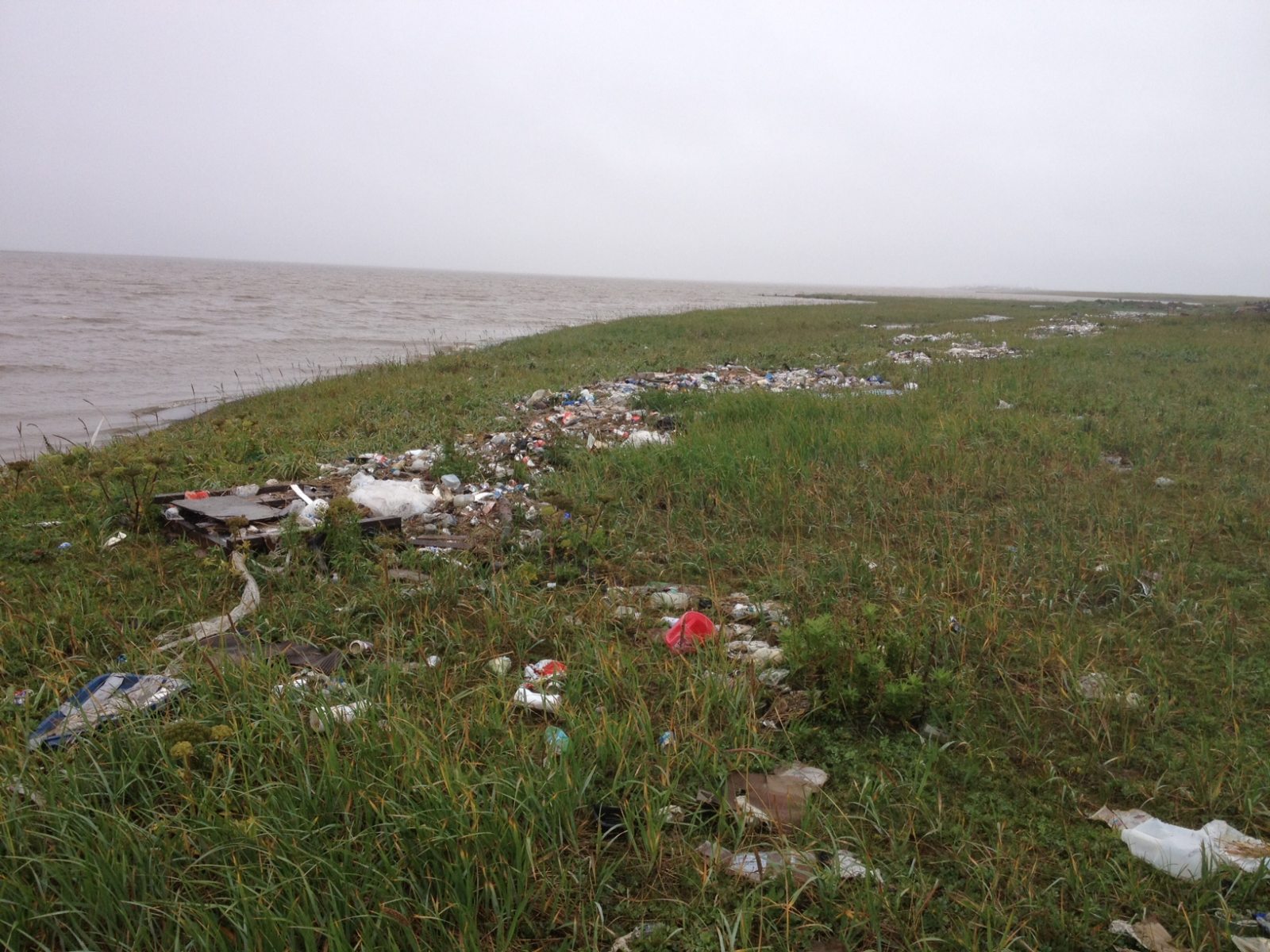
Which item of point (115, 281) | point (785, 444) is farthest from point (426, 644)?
point (115, 281)

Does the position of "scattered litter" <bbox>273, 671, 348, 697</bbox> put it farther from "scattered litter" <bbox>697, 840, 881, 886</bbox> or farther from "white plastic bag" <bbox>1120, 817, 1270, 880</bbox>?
"white plastic bag" <bbox>1120, 817, 1270, 880</bbox>

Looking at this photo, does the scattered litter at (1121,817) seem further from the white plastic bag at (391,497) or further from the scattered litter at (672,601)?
Answer: the white plastic bag at (391,497)

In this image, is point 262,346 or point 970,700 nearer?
point 970,700

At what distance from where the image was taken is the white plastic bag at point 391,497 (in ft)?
14.6

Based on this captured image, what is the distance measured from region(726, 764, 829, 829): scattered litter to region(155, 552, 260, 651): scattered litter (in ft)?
6.18

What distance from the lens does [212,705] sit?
225cm

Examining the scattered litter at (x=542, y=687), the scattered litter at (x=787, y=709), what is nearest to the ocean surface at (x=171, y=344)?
the scattered litter at (x=542, y=687)

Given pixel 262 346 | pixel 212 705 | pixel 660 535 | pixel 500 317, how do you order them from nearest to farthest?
pixel 212 705 → pixel 660 535 → pixel 262 346 → pixel 500 317

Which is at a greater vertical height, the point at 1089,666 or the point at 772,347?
the point at 772,347

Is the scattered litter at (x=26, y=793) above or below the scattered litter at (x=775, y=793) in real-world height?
above

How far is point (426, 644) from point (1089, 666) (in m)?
2.61

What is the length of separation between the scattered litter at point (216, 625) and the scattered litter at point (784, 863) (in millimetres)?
1896

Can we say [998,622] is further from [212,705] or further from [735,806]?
[212,705]

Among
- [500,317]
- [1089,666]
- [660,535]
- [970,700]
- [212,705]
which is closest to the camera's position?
[212,705]
